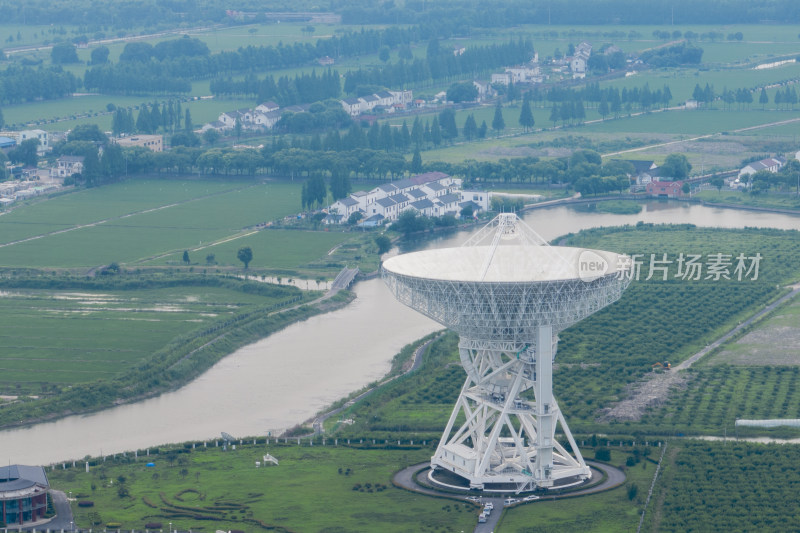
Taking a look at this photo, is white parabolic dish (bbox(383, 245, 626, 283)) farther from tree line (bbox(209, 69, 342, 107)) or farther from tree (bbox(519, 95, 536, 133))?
tree line (bbox(209, 69, 342, 107))

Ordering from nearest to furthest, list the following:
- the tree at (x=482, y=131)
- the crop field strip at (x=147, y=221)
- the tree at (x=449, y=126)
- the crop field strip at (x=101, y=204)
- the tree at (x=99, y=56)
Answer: the crop field strip at (x=147, y=221) → the crop field strip at (x=101, y=204) → the tree at (x=449, y=126) → the tree at (x=482, y=131) → the tree at (x=99, y=56)

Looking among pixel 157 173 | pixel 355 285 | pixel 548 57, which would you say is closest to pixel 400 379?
pixel 355 285

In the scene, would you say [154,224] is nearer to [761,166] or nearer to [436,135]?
[436,135]

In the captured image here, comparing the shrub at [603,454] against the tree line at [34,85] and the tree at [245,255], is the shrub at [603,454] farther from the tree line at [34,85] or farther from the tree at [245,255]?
the tree line at [34,85]

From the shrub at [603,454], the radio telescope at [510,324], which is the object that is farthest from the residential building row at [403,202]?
the shrub at [603,454]

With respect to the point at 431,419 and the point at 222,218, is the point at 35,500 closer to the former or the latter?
the point at 431,419

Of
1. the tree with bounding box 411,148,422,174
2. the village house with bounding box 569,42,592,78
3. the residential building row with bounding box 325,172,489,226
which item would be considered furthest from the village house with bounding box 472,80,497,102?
the residential building row with bounding box 325,172,489,226

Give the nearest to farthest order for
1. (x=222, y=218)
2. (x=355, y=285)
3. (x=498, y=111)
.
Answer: (x=355, y=285)
(x=222, y=218)
(x=498, y=111)
